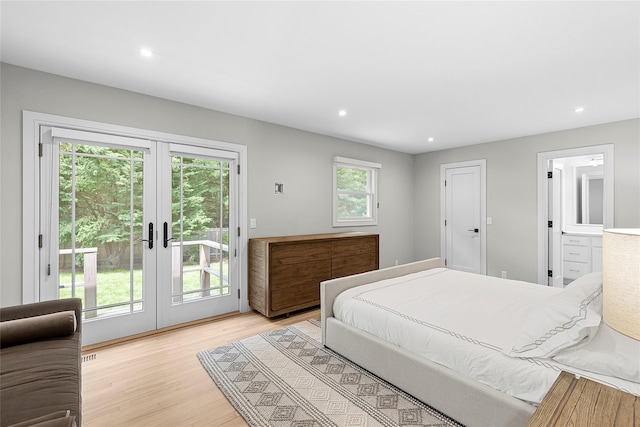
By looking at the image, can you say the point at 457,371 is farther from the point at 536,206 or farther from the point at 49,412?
the point at 536,206

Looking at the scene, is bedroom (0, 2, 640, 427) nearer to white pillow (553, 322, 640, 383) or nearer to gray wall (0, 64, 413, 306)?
gray wall (0, 64, 413, 306)

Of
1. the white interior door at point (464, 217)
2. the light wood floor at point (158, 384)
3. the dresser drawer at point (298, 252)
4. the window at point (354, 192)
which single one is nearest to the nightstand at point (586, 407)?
the light wood floor at point (158, 384)

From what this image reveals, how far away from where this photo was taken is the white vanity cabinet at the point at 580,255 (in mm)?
4656

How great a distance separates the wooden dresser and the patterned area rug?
2.28 feet

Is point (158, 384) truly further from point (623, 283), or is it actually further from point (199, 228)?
point (623, 283)

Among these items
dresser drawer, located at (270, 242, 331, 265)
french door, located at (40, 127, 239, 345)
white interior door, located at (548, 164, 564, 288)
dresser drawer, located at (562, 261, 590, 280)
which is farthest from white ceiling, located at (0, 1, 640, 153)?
dresser drawer, located at (562, 261, 590, 280)

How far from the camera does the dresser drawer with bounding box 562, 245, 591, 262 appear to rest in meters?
4.80

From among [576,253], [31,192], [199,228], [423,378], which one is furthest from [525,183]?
[31,192]

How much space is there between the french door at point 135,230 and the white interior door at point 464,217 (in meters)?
3.96

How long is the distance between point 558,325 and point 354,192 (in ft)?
12.1

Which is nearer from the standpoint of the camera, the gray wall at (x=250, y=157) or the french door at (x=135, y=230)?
the gray wall at (x=250, y=157)

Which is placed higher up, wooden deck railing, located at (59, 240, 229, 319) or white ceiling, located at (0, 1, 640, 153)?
white ceiling, located at (0, 1, 640, 153)

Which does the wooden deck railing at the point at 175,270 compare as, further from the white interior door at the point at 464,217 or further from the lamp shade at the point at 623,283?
the white interior door at the point at 464,217

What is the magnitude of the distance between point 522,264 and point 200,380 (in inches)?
189
